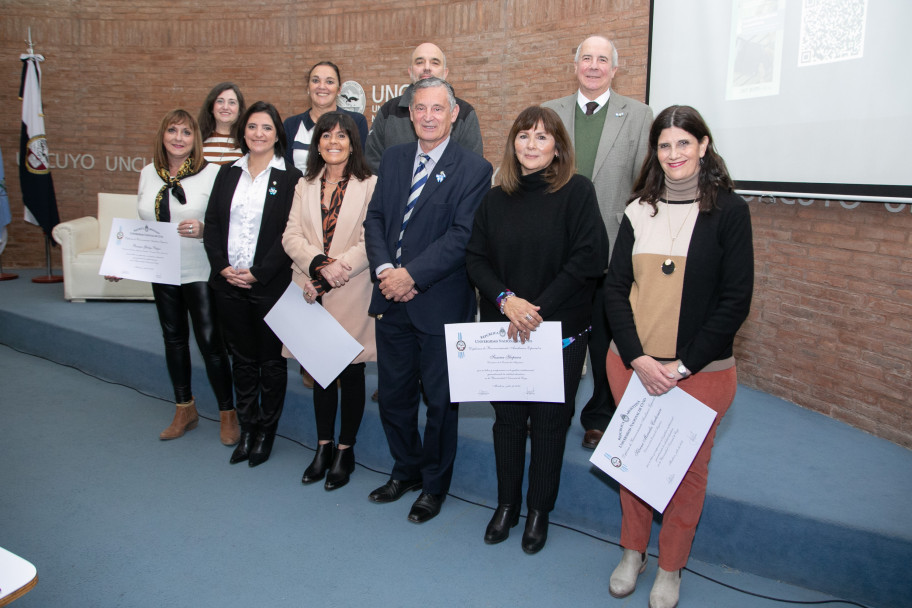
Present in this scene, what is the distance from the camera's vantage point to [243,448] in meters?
3.31

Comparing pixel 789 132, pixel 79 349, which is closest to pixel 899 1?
pixel 789 132

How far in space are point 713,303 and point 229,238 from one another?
2.06 m

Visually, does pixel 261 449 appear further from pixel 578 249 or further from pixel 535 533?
pixel 578 249

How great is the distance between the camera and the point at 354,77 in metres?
6.17

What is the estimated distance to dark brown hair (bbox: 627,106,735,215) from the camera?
1.96 m

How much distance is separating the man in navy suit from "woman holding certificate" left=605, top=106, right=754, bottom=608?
646 mm

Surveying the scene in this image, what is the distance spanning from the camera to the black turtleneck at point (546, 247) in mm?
2229

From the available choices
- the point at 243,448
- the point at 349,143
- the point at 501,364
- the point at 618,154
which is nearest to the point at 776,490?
the point at 501,364

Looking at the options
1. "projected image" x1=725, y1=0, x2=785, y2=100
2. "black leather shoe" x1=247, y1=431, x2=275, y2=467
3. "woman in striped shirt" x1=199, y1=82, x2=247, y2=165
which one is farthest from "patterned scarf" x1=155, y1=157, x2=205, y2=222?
"projected image" x1=725, y1=0, x2=785, y2=100

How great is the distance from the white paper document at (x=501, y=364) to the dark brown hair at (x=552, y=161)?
1.60 feet

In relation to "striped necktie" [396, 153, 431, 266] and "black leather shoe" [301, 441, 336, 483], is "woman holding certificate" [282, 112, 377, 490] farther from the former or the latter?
"black leather shoe" [301, 441, 336, 483]

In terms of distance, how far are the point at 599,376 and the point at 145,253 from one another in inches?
86.8

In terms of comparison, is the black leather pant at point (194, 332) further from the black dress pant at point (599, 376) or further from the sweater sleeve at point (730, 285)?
the sweater sleeve at point (730, 285)

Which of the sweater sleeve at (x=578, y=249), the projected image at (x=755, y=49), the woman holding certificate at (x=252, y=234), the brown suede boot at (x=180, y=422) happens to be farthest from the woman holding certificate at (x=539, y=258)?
the brown suede boot at (x=180, y=422)
